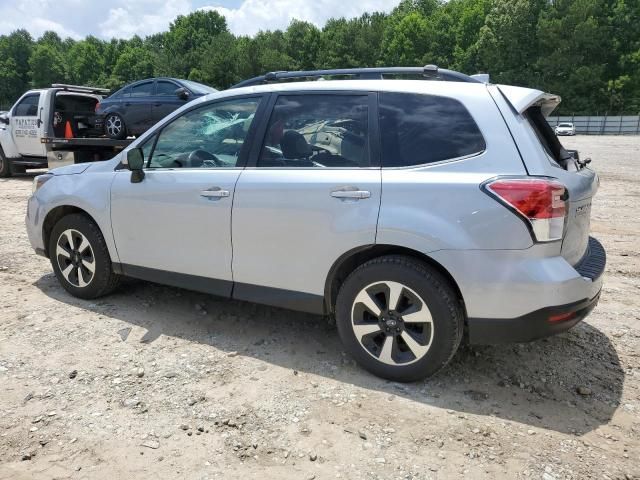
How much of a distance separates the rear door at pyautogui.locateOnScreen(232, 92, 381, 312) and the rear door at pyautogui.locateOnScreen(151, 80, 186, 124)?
7.50 meters

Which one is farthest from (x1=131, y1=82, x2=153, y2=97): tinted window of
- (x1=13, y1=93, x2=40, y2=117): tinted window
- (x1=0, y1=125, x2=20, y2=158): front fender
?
(x1=0, y1=125, x2=20, y2=158): front fender

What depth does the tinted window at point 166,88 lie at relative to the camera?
10.5 metres

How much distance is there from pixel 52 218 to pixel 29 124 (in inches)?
337

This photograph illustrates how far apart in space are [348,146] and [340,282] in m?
0.89

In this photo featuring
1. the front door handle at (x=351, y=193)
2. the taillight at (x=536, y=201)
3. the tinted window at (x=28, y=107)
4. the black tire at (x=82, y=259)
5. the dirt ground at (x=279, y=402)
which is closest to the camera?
the dirt ground at (x=279, y=402)

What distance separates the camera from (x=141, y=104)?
10.8 meters

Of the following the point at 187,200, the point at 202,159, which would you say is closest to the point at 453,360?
the point at 187,200

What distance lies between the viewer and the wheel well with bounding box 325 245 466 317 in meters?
3.09

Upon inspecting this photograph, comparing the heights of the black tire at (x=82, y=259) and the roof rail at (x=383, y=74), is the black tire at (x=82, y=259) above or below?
below

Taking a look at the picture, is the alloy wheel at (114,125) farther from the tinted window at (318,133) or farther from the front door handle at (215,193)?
the tinted window at (318,133)

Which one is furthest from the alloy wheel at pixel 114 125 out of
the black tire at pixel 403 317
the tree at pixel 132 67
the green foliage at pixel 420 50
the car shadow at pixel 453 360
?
the tree at pixel 132 67

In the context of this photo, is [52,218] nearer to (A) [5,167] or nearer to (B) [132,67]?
(A) [5,167]

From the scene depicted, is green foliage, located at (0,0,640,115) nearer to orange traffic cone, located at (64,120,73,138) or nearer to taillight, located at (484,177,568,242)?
orange traffic cone, located at (64,120,73,138)

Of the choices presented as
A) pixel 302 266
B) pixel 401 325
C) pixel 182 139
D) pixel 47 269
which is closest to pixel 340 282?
pixel 302 266
